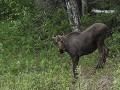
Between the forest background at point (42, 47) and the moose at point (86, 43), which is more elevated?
the moose at point (86, 43)

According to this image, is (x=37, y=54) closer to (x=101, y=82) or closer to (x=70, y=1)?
(x=70, y=1)

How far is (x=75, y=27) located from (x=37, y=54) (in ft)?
5.72

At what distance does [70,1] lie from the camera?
14.5 meters

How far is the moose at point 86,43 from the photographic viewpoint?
1173 centimetres

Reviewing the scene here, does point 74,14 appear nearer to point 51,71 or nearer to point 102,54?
point 102,54

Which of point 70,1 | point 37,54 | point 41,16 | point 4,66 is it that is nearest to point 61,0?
point 41,16

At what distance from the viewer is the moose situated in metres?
11.7

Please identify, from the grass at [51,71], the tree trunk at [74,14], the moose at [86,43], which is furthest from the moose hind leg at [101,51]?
the tree trunk at [74,14]

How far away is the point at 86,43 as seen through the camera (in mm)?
11922

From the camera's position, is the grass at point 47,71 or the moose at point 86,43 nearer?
the grass at point 47,71

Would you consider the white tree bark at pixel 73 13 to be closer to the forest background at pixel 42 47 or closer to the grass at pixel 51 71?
the forest background at pixel 42 47

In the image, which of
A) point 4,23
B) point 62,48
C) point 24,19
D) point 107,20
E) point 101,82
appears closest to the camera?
point 101,82

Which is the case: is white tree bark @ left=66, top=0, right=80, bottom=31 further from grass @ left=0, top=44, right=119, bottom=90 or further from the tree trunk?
grass @ left=0, top=44, right=119, bottom=90

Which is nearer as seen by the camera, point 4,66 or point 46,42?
point 4,66
